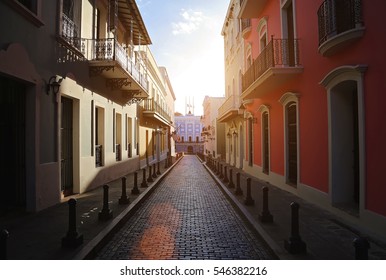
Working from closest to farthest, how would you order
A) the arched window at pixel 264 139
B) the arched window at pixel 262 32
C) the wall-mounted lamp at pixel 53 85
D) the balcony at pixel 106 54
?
the wall-mounted lamp at pixel 53 85 → the balcony at pixel 106 54 → the arched window at pixel 262 32 → the arched window at pixel 264 139

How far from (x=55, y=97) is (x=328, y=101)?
7003mm

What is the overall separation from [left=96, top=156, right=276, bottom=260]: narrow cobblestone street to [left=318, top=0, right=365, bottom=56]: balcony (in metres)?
4.29

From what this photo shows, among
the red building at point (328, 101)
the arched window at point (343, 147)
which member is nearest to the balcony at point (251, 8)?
the red building at point (328, 101)

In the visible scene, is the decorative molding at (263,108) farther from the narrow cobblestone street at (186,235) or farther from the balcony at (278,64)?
the narrow cobblestone street at (186,235)

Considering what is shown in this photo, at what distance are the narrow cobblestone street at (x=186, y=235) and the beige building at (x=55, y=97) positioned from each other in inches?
105

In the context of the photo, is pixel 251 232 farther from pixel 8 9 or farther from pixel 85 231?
pixel 8 9

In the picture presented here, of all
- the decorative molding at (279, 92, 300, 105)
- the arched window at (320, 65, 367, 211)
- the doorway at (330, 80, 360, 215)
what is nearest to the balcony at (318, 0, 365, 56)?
the arched window at (320, 65, 367, 211)

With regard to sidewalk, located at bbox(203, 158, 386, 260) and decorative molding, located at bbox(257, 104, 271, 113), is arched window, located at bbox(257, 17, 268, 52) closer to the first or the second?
decorative molding, located at bbox(257, 104, 271, 113)

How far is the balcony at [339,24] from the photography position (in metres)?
5.64

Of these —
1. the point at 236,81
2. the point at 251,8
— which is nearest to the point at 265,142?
the point at 251,8

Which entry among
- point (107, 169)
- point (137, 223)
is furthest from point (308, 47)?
point (107, 169)

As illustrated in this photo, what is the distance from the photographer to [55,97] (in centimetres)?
774

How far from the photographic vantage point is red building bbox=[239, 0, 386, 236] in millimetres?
5344

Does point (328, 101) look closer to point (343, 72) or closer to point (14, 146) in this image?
point (343, 72)
